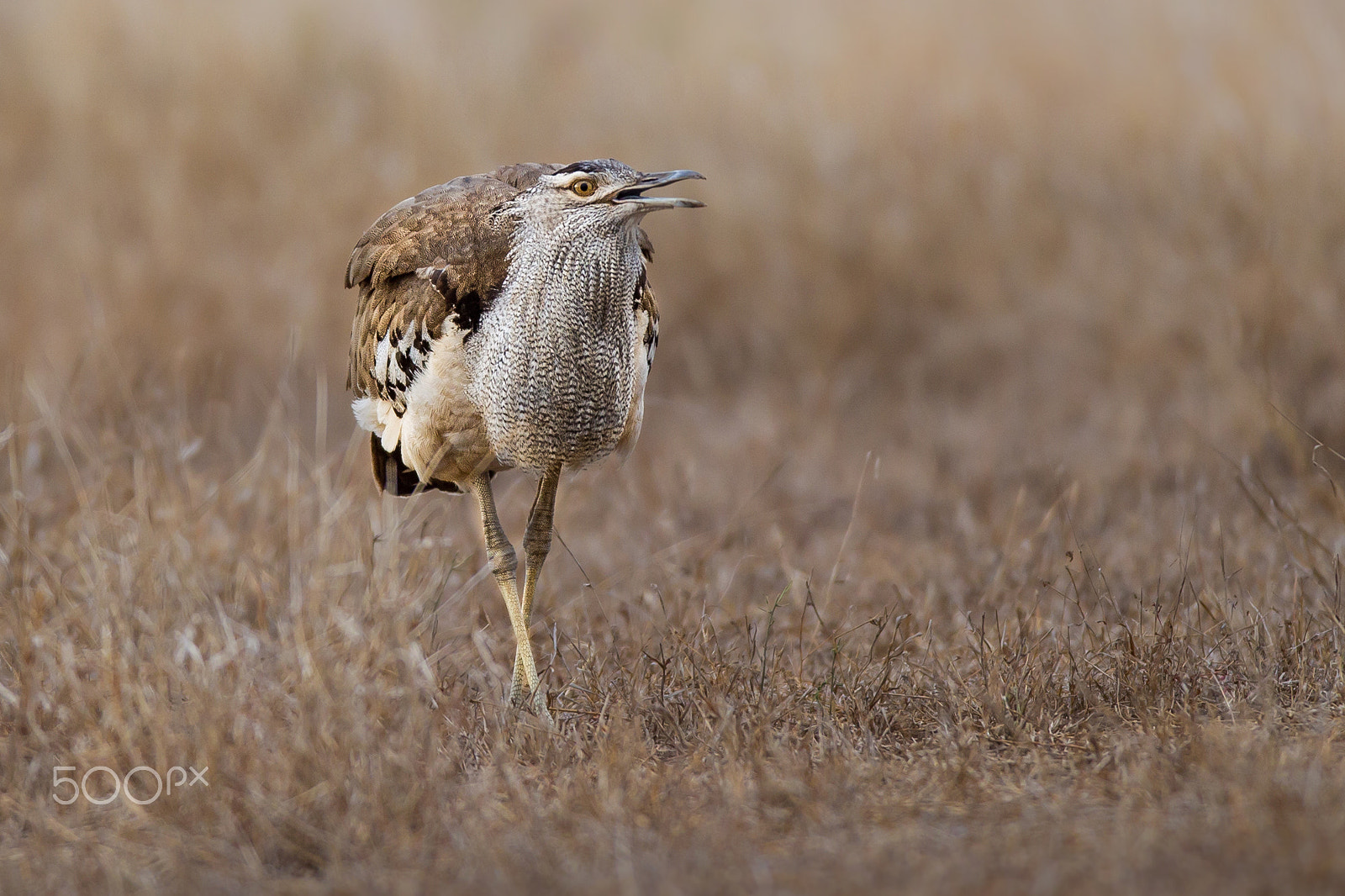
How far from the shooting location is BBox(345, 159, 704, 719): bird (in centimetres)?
360

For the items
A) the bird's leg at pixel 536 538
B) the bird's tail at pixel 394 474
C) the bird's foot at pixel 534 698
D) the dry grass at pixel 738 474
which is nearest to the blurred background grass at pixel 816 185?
the dry grass at pixel 738 474

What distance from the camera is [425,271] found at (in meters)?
3.97

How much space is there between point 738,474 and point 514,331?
3.19m

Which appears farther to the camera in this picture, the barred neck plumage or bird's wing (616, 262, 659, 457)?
bird's wing (616, 262, 659, 457)

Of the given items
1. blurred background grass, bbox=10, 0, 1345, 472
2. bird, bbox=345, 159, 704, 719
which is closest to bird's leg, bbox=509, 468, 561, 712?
bird, bbox=345, 159, 704, 719

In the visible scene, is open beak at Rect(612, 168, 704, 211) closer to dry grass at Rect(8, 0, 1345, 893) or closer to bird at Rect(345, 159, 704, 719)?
bird at Rect(345, 159, 704, 719)

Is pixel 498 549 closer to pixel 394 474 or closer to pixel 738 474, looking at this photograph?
pixel 394 474

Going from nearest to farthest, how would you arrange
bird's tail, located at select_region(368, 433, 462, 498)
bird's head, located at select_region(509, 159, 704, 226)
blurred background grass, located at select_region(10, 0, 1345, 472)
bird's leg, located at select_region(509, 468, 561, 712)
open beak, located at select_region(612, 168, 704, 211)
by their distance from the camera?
open beak, located at select_region(612, 168, 704, 211), bird's head, located at select_region(509, 159, 704, 226), bird's leg, located at select_region(509, 468, 561, 712), bird's tail, located at select_region(368, 433, 462, 498), blurred background grass, located at select_region(10, 0, 1345, 472)

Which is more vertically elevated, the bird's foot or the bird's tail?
the bird's tail

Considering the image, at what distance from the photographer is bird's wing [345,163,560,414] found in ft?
12.7

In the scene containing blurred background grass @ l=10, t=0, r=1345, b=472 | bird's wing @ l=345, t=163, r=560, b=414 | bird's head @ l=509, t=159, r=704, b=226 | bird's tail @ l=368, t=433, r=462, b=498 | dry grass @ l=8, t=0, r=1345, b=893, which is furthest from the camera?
blurred background grass @ l=10, t=0, r=1345, b=472

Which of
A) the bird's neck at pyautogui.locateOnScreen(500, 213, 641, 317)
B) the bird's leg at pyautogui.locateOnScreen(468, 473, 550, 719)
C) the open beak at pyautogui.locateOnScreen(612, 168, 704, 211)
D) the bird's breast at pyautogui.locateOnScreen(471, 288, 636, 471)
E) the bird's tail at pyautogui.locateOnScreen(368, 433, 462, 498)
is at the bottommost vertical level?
the bird's leg at pyautogui.locateOnScreen(468, 473, 550, 719)

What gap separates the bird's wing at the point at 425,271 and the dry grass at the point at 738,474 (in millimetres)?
426

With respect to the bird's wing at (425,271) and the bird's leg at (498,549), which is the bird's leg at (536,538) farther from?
the bird's wing at (425,271)
